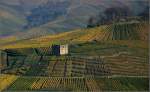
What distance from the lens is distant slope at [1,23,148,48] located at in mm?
11156

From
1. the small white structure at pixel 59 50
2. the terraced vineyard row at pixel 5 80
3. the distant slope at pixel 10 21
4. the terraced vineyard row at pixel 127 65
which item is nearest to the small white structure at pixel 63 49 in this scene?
the small white structure at pixel 59 50

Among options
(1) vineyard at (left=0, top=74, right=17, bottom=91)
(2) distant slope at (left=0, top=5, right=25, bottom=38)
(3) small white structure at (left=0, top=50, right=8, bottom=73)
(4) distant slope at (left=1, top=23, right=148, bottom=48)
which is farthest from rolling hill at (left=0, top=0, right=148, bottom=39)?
(1) vineyard at (left=0, top=74, right=17, bottom=91)

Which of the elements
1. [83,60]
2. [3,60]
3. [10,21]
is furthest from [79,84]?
[10,21]

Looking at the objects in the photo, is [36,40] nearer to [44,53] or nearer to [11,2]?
[44,53]

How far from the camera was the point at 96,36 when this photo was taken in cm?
1124

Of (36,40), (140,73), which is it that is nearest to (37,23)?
(36,40)

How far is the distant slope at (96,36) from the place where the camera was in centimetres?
1116

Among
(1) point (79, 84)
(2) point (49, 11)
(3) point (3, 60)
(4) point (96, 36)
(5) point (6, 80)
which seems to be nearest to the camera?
(1) point (79, 84)

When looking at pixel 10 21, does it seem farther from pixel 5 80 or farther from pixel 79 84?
pixel 79 84

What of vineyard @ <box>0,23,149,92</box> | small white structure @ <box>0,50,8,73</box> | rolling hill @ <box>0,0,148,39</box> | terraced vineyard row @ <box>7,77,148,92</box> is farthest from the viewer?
rolling hill @ <box>0,0,148,39</box>

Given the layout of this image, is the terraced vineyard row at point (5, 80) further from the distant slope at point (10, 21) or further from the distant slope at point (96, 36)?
the distant slope at point (10, 21)

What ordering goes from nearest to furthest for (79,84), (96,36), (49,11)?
1. (79,84)
2. (96,36)
3. (49,11)

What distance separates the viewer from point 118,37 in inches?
444

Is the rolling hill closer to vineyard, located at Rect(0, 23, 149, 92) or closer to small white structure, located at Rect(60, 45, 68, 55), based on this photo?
vineyard, located at Rect(0, 23, 149, 92)
